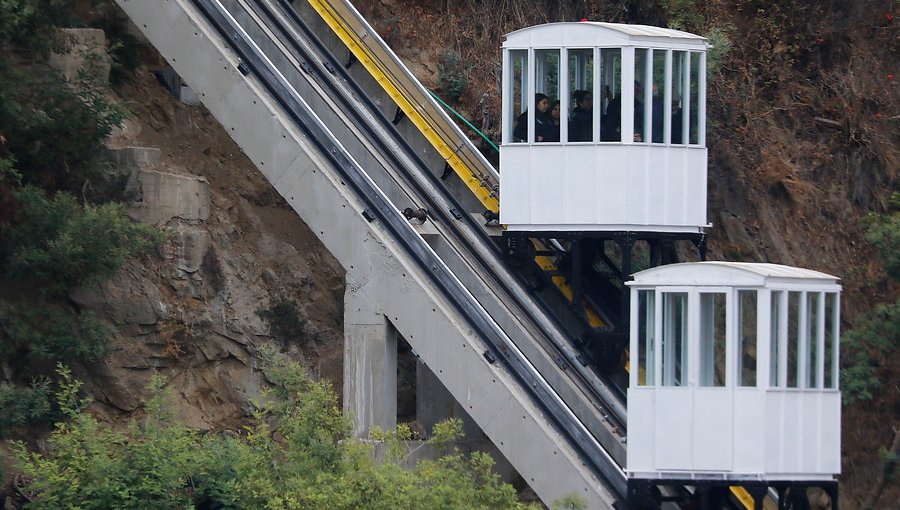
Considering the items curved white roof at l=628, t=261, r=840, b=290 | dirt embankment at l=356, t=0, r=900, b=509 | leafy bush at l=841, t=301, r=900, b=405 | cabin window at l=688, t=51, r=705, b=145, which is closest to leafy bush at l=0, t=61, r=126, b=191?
dirt embankment at l=356, t=0, r=900, b=509

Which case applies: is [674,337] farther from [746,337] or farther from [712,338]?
[746,337]

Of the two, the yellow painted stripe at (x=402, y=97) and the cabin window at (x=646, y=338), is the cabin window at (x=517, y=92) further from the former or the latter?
the cabin window at (x=646, y=338)

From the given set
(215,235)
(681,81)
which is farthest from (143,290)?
(681,81)

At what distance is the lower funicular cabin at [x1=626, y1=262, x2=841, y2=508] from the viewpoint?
1630 cm

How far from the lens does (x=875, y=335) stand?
62.2 ft

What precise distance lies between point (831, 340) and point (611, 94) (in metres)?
4.01

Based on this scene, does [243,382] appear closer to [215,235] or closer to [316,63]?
[215,235]

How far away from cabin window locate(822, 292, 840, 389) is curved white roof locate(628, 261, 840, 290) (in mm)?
172

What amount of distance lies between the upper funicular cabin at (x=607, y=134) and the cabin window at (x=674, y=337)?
1859 mm

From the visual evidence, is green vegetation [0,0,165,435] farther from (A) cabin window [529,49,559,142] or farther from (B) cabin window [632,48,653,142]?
(B) cabin window [632,48,653,142]

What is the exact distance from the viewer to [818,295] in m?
16.7

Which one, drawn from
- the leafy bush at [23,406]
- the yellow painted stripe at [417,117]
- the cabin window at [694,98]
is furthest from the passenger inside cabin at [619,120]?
the leafy bush at [23,406]

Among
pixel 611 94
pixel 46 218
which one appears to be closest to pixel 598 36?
pixel 611 94

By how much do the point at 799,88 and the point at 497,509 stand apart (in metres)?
9.94
